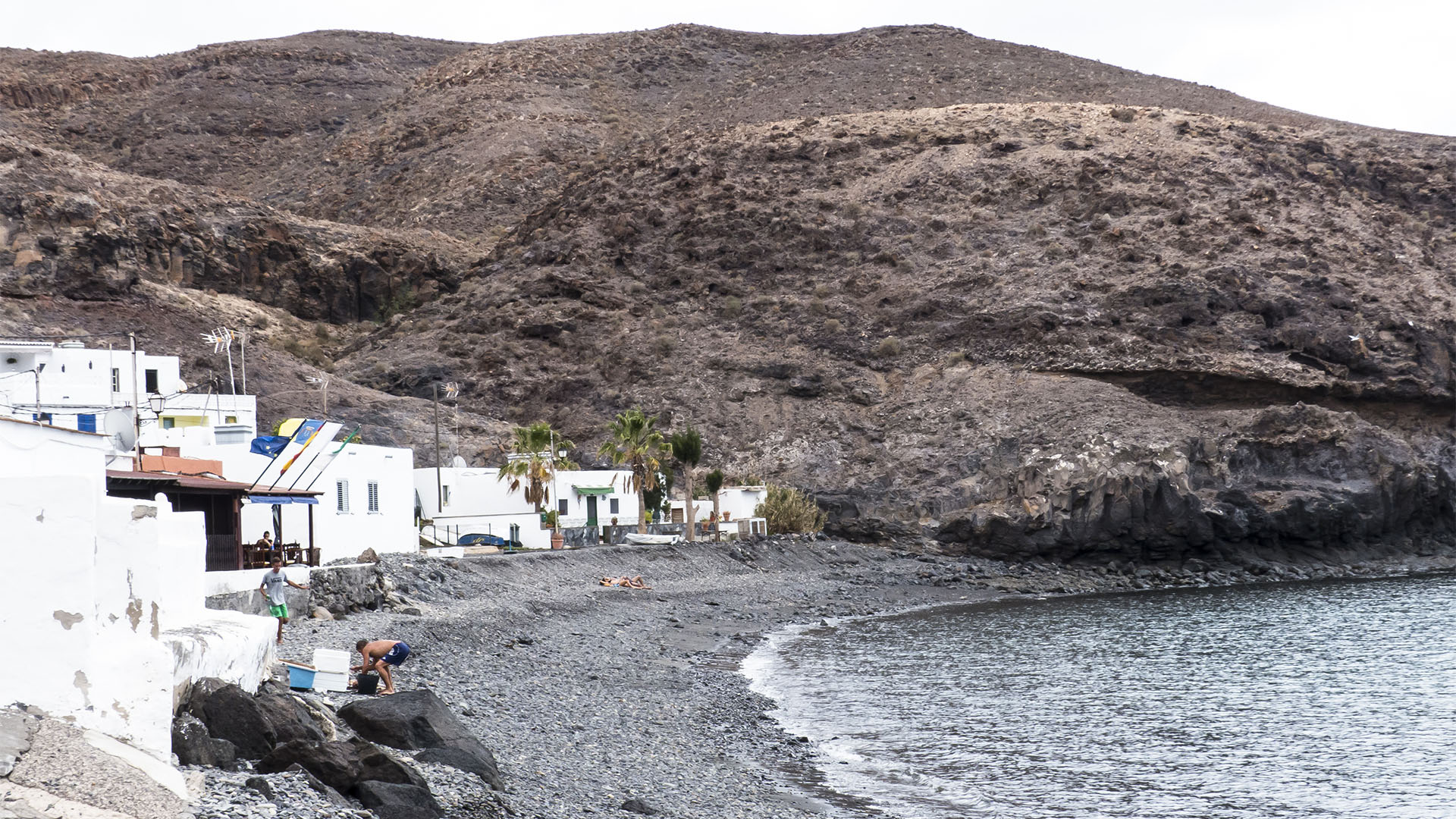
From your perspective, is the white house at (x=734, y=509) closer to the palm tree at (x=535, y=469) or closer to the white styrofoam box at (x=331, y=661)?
the palm tree at (x=535, y=469)

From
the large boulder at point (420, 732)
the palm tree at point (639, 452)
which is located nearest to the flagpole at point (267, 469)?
the large boulder at point (420, 732)

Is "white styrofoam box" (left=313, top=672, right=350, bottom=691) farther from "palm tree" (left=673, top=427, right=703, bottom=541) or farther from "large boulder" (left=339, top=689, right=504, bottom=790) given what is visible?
"palm tree" (left=673, top=427, right=703, bottom=541)

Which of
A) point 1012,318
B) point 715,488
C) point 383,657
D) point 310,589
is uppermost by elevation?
point 1012,318

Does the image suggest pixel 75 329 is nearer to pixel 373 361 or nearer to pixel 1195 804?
pixel 373 361

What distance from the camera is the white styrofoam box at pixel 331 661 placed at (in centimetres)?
1814

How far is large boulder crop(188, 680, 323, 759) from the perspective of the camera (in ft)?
41.0

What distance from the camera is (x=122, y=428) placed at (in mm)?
32844

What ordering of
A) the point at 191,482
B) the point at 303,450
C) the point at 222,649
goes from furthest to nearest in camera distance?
the point at 303,450 → the point at 191,482 → the point at 222,649

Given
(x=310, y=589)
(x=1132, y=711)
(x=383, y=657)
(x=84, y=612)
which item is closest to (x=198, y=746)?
(x=84, y=612)

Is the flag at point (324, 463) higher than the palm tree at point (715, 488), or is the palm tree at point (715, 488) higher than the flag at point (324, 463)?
the flag at point (324, 463)

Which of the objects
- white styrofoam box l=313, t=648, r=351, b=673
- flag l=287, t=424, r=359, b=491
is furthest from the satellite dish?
white styrofoam box l=313, t=648, r=351, b=673

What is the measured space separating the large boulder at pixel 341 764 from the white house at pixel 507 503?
39.8 meters

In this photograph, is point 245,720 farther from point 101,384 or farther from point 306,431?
point 101,384

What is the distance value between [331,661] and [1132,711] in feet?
56.0
